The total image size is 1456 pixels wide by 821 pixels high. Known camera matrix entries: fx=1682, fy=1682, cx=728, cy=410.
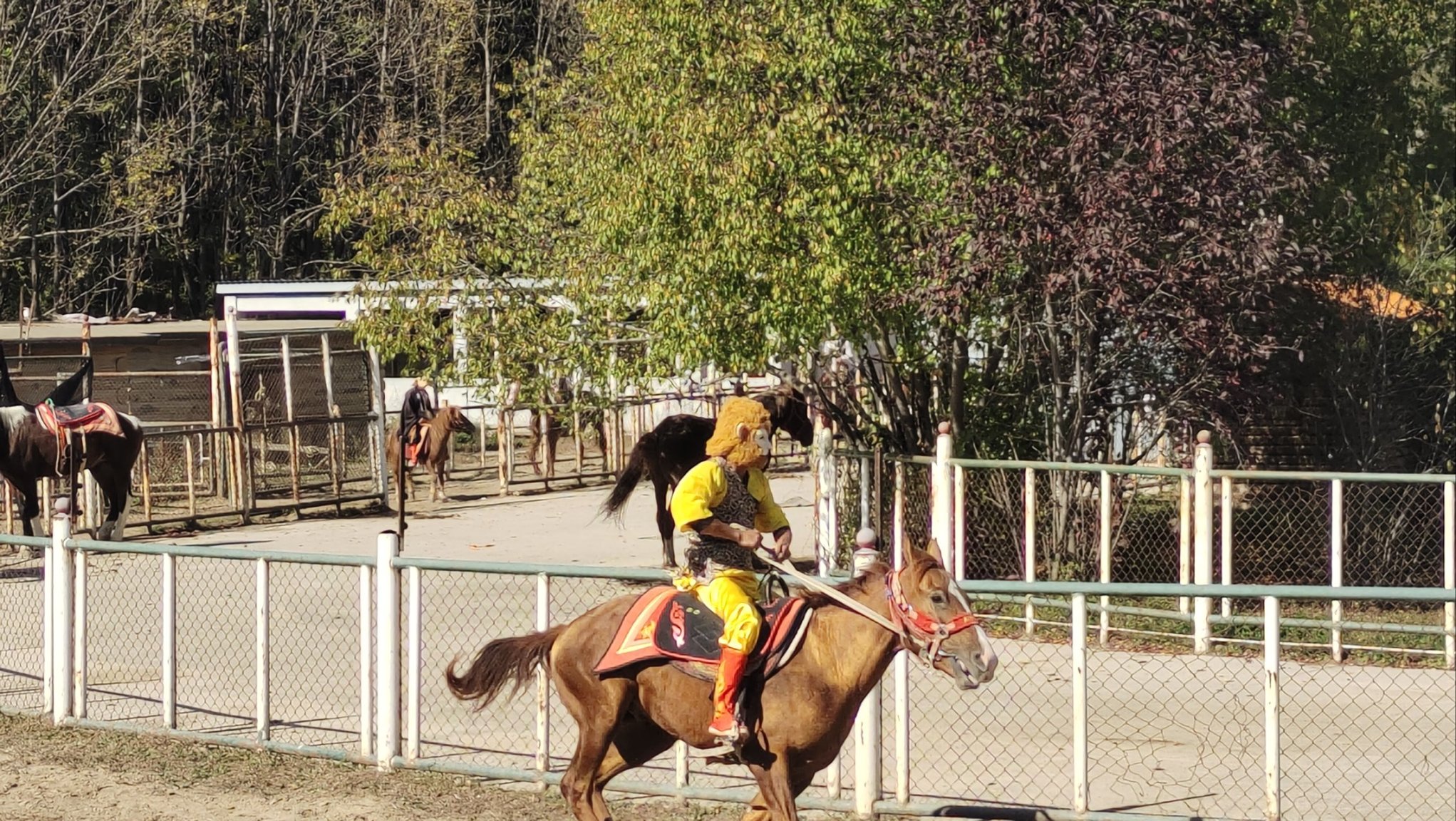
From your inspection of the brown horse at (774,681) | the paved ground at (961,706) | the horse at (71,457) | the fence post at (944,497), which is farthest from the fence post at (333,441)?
the brown horse at (774,681)

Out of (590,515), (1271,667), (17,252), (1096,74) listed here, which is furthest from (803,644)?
(17,252)

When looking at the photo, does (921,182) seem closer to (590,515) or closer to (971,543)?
(971,543)

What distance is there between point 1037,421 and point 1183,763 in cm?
744

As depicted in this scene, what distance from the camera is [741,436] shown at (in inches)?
295

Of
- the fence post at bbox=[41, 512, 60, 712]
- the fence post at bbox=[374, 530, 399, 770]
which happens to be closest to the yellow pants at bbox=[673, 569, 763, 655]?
the fence post at bbox=[374, 530, 399, 770]

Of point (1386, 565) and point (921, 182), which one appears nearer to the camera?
point (1386, 565)

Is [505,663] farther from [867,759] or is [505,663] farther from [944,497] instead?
[944,497]

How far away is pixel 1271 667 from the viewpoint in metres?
7.40

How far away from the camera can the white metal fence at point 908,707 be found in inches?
327

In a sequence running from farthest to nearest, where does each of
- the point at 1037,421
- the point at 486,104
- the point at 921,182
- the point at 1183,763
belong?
the point at 486,104
the point at 1037,421
the point at 921,182
the point at 1183,763

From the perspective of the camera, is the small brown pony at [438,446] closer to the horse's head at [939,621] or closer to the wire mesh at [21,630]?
the wire mesh at [21,630]

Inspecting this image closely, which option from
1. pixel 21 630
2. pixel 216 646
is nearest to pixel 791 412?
pixel 216 646

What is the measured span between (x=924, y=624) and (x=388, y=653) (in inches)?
142

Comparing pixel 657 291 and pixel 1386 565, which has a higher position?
pixel 657 291
